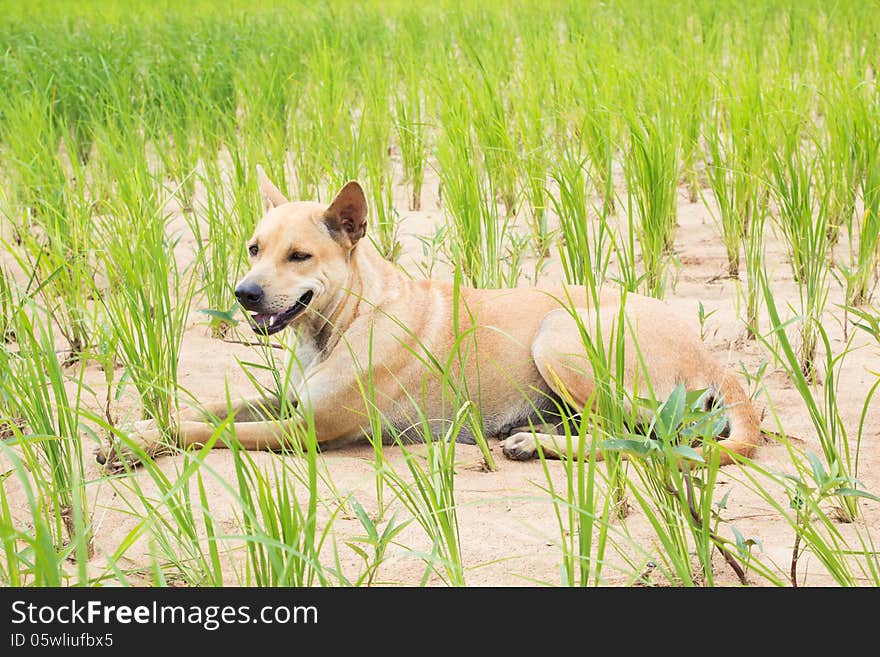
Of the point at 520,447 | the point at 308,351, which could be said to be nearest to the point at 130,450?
the point at 308,351

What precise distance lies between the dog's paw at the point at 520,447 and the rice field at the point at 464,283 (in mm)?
67

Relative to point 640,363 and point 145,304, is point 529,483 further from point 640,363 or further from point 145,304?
point 145,304

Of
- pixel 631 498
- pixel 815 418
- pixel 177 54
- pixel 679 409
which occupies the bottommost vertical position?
pixel 631 498

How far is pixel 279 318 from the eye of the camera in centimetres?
360

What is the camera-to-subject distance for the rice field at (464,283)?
2.40 metres

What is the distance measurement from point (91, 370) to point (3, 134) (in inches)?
98.5

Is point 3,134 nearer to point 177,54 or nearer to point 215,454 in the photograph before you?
point 177,54

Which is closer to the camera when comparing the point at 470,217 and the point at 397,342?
the point at 397,342

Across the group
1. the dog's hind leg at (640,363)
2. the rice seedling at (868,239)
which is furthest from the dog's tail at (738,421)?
the rice seedling at (868,239)

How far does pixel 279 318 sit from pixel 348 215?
0.43 meters

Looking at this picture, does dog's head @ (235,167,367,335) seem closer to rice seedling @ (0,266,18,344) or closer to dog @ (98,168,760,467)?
dog @ (98,168,760,467)

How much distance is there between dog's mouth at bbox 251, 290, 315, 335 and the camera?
3.54 m
